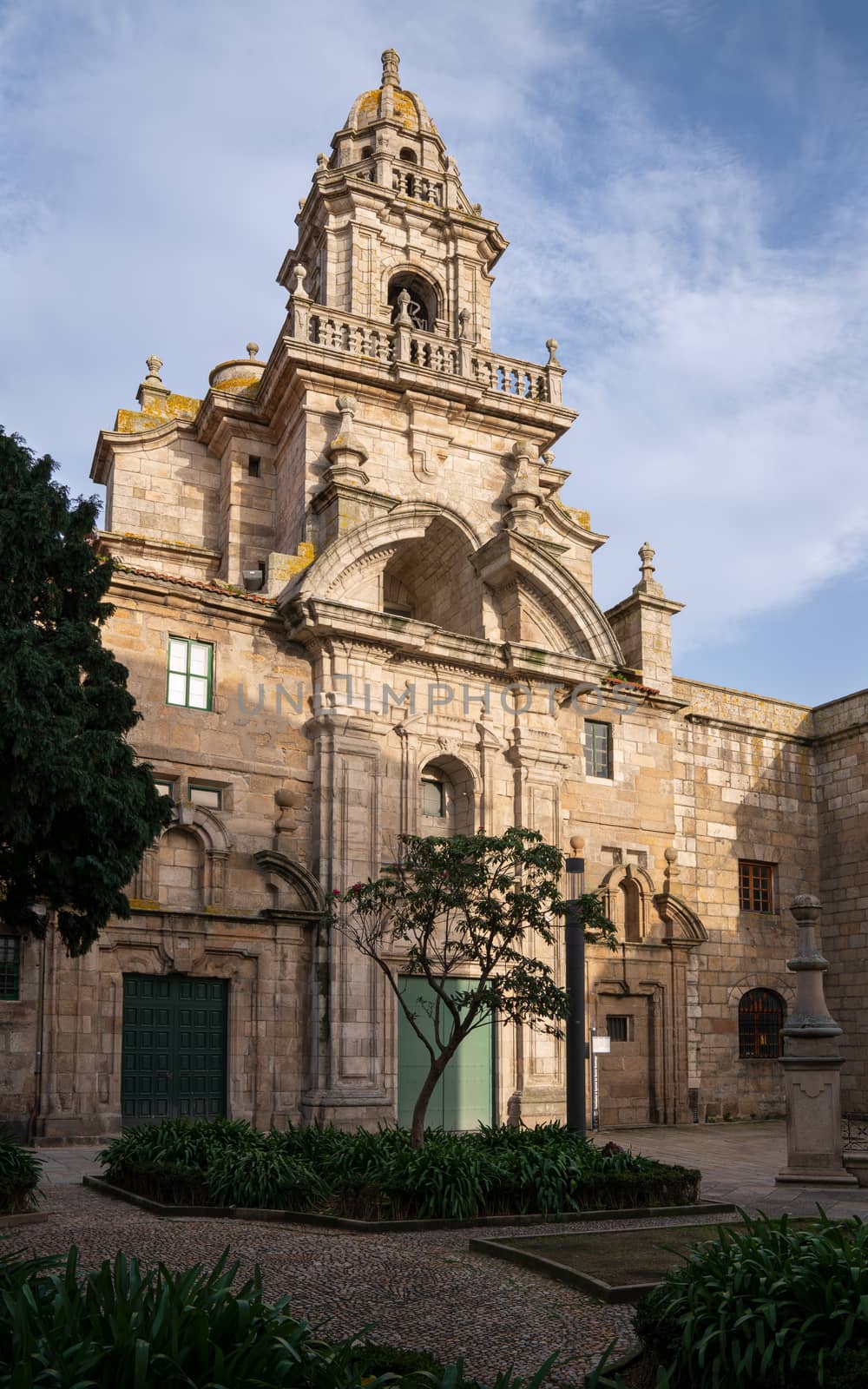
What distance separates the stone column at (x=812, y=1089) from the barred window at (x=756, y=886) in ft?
39.0

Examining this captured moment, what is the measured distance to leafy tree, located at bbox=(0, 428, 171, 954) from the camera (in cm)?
1281

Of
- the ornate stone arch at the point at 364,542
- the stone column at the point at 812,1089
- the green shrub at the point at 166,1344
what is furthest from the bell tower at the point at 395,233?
the green shrub at the point at 166,1344

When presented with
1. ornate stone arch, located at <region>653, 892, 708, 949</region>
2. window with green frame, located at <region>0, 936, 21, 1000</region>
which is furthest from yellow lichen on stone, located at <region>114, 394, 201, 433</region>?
ornate stone arch, located at <region>653, 892, 708, 949</region>

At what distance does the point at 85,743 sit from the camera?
1352 cm

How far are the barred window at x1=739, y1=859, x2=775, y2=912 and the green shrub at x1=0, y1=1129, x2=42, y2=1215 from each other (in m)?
19.3

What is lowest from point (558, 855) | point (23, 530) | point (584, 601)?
point (558, 855)

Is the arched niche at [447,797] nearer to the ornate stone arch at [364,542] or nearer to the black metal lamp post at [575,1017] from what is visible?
the ornate stone arch at [364,542]

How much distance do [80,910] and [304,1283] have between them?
6.32 metres

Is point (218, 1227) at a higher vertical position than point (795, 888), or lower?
lower

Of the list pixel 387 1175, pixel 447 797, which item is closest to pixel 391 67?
pixel 447 797

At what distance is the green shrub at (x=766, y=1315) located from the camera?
5.91 m

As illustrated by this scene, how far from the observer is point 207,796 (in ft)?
68.6

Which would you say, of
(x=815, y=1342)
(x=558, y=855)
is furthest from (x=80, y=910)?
(x=815, y=1342)

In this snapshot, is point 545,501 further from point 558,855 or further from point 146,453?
point 558,855
